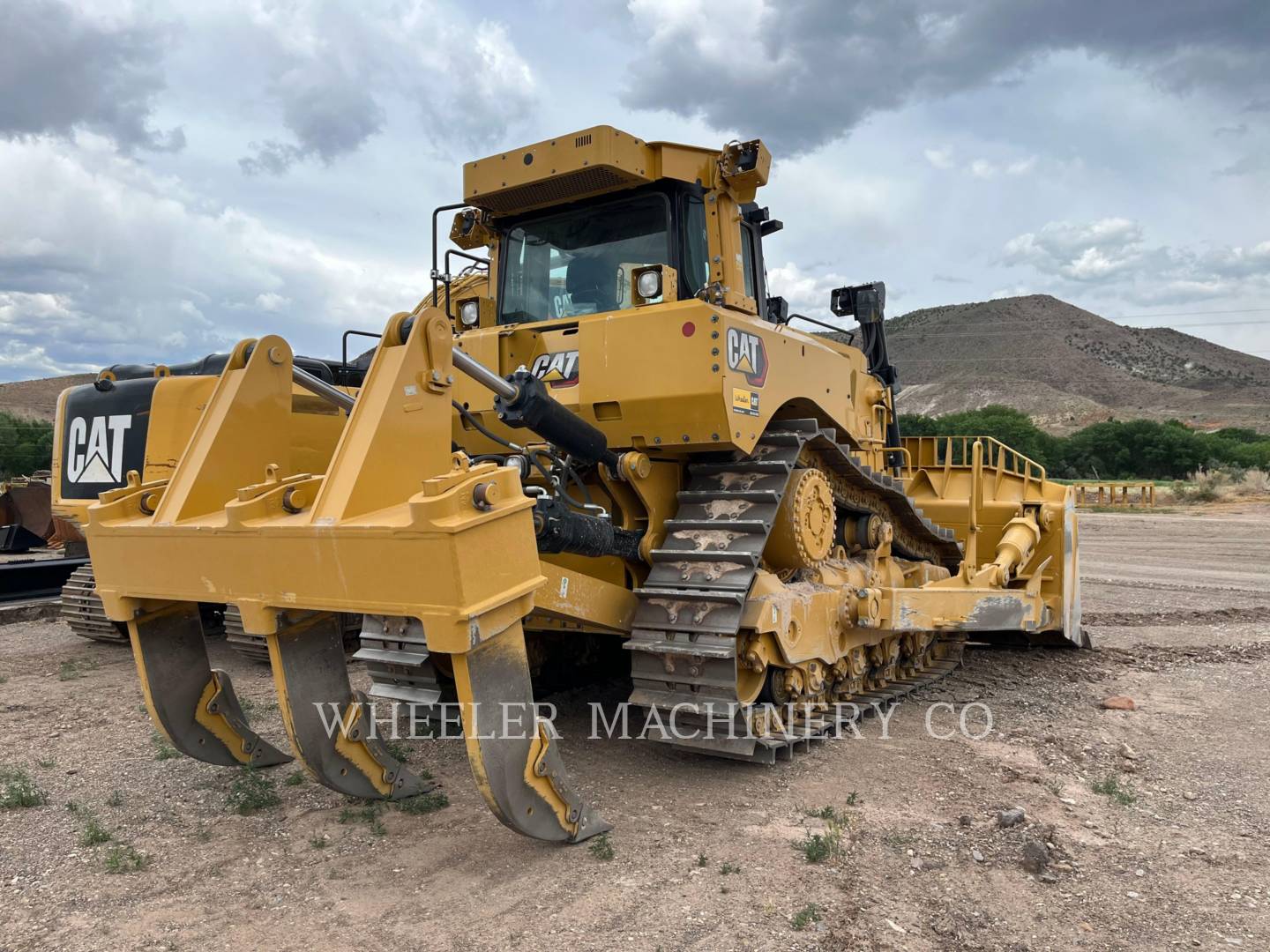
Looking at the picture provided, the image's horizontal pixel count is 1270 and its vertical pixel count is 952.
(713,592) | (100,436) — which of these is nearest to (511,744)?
(713,592)

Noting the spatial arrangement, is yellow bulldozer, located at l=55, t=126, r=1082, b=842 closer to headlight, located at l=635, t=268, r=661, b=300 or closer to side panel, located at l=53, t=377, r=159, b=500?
headlight, located at l=635, t=268, r=661, b=300

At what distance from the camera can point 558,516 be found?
13.8ft

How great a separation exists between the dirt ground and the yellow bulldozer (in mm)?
298

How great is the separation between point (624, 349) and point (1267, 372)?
82.4 m

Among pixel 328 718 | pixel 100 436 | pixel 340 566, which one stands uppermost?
pixel 100 436

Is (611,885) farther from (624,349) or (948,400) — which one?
(948,400)

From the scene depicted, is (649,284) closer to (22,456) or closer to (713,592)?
(713,592)

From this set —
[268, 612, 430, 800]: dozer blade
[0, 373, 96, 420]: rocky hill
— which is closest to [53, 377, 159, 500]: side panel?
[268, 612, 430, 800]: dozer blade

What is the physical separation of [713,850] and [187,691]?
252 cm

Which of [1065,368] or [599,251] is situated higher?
[1065,368]

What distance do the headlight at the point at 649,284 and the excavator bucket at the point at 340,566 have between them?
5.23 ft

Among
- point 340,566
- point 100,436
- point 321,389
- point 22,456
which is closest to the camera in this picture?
point 340,566

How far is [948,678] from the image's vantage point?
736cm

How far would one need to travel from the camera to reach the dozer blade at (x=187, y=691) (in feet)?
14.1
